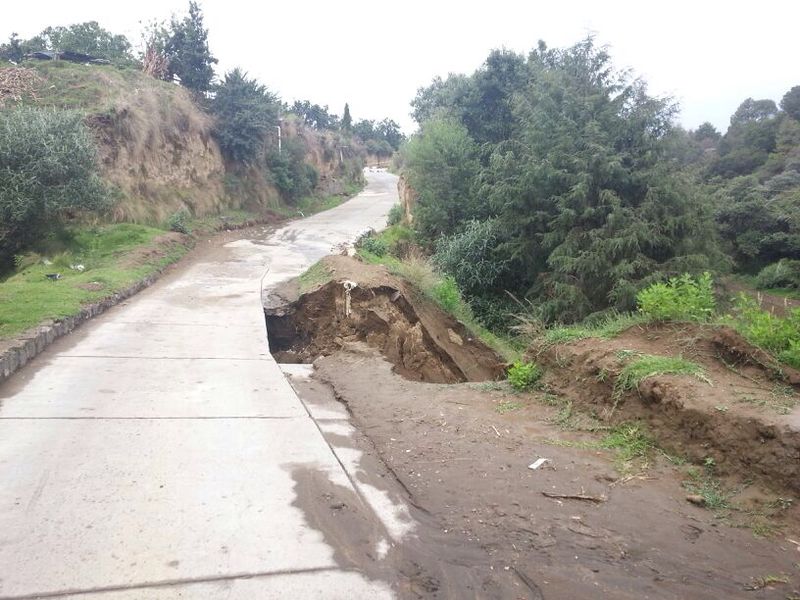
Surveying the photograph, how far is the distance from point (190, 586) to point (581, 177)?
14455 mm

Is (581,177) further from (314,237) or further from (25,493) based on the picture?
(25,493)

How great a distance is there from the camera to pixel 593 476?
4992mm

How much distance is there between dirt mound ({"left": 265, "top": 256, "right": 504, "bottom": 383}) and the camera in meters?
10.8

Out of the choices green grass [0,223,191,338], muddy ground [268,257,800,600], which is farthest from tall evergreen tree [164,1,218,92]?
muddy ground [268,257,800,600]

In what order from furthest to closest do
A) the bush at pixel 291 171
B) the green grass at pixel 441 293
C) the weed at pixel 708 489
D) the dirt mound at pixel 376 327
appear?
the bush at pixel 291 171 → the green grass at pixel 441 293 → the dirt mound at pixel 376 327 → the weed at pixel 708 489

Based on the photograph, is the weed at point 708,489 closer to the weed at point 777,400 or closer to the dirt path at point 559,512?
the dirt path at point 559,512

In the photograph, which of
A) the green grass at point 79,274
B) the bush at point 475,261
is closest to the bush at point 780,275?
the bush at point 475,261

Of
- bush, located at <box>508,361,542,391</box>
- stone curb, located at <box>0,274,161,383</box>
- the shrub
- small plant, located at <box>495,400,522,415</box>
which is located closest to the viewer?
small plant, located at <box>495,400,522,415</box>

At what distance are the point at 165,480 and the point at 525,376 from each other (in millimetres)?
4329

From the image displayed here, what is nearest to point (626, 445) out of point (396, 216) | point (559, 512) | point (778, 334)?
point (559, 512)

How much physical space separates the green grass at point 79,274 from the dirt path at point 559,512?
6.32 m

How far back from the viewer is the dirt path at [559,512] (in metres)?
3.65

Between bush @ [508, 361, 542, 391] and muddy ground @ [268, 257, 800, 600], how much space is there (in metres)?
0.18

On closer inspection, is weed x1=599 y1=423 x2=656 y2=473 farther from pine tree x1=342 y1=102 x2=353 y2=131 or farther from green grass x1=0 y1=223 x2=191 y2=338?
pine tree x1=342 y1=102 x2=353 y2=131
